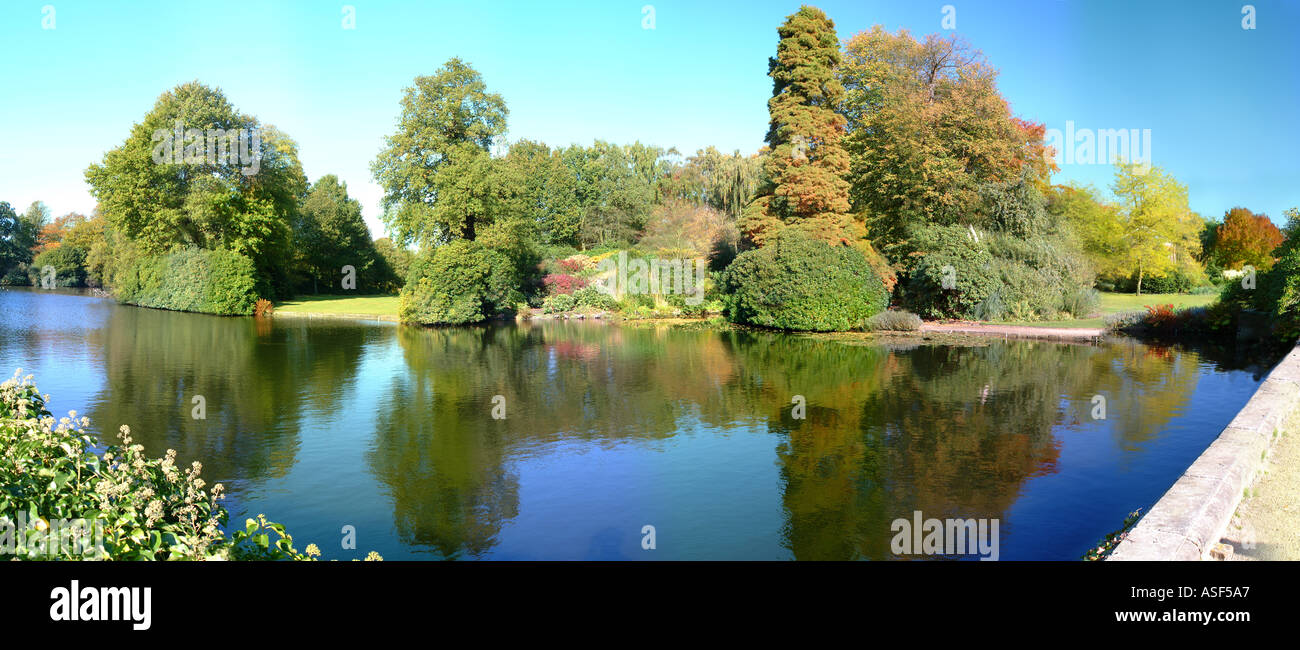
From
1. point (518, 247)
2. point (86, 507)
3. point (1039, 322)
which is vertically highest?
point (518, 247)

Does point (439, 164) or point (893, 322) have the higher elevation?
point (439, 164)

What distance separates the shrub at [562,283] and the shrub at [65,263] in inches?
1552

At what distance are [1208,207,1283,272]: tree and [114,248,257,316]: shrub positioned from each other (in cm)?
5165

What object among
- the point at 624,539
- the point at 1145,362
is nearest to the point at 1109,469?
the point at 624,539

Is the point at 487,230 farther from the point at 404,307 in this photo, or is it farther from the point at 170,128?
the point at 170,128

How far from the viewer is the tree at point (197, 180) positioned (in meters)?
33.7

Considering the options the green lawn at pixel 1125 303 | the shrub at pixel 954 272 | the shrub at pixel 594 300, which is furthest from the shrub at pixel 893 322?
the shrub at pixel 594 300

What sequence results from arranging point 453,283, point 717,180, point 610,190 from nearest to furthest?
→ point 453,283 < point 717,180 < point 610,190

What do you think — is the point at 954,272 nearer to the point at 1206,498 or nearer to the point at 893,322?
the point at 893,322

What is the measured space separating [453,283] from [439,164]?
525 centimetres

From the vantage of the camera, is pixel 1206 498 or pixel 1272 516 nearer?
pixel 1206 498

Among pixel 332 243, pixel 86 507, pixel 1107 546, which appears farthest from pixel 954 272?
pixel 332 243

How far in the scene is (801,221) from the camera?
25781mm

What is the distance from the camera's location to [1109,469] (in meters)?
8.95
